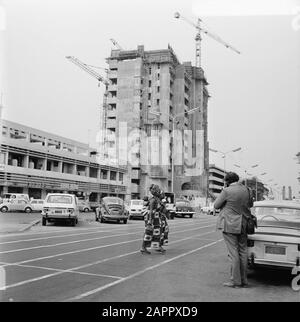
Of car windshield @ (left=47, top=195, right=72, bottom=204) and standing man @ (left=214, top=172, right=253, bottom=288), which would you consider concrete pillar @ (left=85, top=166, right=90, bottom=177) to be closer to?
car windshield @ (left=47, top=195, right=72, bottom=204)


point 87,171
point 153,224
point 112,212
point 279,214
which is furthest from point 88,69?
point 87,171

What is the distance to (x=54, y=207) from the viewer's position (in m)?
22.1

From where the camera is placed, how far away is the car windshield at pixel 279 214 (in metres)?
9.35

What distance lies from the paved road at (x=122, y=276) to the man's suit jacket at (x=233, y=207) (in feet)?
3.25

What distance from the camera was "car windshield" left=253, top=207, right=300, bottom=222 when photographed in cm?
935

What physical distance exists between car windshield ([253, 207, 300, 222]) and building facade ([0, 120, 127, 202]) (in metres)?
33.6

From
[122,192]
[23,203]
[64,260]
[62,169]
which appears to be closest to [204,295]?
[64,260]

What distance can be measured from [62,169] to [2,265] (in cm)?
4865

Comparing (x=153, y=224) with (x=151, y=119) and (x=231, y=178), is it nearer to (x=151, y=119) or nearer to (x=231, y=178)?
(x=231, y=178)

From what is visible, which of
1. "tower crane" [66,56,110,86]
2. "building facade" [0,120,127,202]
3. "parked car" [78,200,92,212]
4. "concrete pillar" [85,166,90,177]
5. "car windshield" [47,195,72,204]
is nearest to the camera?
"tower crane" [66,56,110,86]

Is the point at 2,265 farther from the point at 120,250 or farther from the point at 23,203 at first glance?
the point at 23,203

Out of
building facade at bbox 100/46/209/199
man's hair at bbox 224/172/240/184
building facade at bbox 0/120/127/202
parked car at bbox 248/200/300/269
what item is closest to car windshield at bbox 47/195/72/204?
building facade at bbox 100/46/209/199

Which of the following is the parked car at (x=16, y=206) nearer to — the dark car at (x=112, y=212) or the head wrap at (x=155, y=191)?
the dark car at (x=112, y=212)

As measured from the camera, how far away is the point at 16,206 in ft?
135
